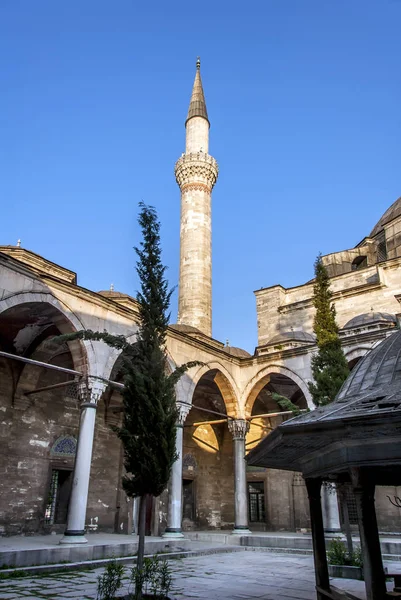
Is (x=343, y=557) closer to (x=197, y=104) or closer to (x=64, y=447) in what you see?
(x=64, y=447)

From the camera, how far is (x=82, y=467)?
31.7 ft

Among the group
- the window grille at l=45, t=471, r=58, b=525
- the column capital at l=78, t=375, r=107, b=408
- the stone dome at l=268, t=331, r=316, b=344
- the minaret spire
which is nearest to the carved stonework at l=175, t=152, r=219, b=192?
the minaret spire

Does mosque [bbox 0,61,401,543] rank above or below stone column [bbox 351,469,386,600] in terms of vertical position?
above

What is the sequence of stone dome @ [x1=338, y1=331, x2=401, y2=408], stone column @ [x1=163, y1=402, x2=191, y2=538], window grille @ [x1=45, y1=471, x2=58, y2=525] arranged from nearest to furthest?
stone dome @ [x1=338, y1=331, x2=401, y2=408]
stone column @ [x1=163, y1=402, x2=191, y2=538]
window grille @ [x1=45, y1=471, x2=58, y2=525]

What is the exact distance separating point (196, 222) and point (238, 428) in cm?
995

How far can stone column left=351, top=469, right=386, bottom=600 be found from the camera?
2920 millimetres

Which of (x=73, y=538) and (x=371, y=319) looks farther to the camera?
Result: (x=371, y=319)

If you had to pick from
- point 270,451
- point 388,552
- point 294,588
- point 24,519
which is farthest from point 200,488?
point 270,451

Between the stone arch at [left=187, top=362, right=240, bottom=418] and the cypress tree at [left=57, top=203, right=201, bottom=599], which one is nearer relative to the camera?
the cypress tree at [left=57, top=203, right=201, bottom=599]

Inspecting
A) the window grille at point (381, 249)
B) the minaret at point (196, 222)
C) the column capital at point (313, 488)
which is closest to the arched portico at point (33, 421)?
the minaret at point (196, 222)

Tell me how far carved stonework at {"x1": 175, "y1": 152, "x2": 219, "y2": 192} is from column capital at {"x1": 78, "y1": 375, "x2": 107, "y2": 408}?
14.0 meters

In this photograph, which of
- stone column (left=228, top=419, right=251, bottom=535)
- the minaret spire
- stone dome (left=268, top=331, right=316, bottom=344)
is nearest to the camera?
stone column (left=228, top=419, right=251, bottom=535)

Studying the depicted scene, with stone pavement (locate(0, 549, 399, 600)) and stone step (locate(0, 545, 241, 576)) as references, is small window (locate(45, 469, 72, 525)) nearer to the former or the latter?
stone step (locate(0, 545, 241, 576))

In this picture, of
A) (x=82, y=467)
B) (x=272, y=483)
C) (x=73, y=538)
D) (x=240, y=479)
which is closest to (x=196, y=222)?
(x=272, y=483)
